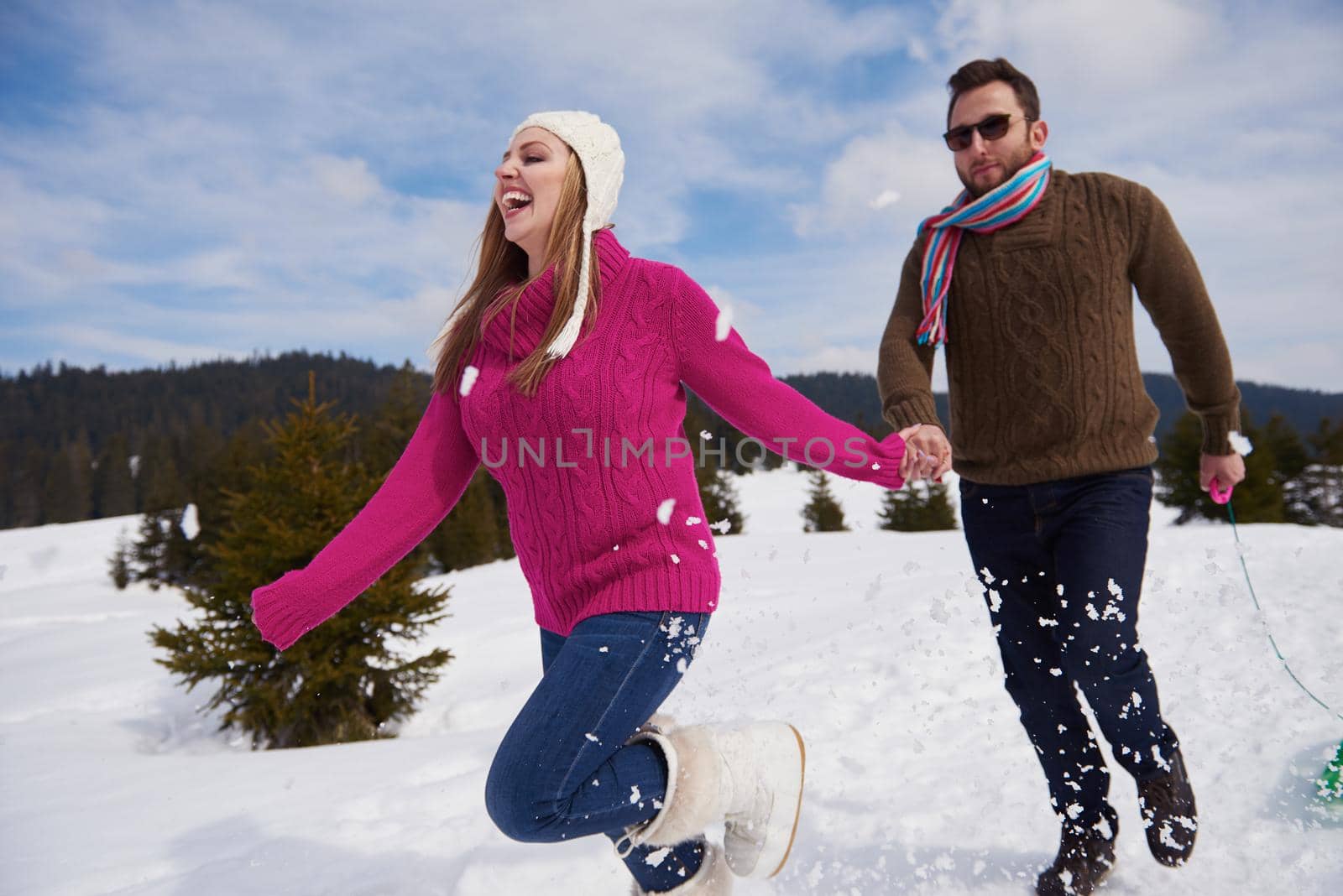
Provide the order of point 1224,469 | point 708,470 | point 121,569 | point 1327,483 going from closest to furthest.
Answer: point 1224,469
point 708,470
point 1327,483
point 121,569

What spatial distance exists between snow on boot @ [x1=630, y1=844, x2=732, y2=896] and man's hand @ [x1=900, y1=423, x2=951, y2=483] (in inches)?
41.5

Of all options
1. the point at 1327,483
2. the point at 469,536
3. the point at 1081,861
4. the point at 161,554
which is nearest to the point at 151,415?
the point at 161,554

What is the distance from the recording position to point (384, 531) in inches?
86.6

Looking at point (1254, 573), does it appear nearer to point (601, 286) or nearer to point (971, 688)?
point (971, 688)

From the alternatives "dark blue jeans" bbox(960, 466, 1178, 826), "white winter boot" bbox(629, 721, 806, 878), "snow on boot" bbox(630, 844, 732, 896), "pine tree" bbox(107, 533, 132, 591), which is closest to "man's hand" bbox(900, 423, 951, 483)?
"dark blue jeans" bbox(960, 466, 1178, 826)

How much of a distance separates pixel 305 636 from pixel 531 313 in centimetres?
718

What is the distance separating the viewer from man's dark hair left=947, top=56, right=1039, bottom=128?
2.34m

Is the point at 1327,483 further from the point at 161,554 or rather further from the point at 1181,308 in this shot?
the point at 161,554

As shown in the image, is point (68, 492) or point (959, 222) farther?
point (68, 492)

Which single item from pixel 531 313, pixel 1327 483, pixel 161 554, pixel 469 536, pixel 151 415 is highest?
pixel 151 415

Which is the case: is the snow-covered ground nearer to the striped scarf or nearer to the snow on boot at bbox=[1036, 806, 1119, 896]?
the snow on boot at bbox=[1036, 806, 1119, 896]

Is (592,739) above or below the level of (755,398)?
below

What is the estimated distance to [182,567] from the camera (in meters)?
32.3

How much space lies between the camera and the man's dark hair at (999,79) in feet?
7.66
